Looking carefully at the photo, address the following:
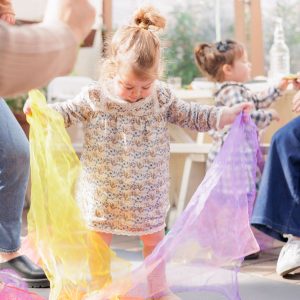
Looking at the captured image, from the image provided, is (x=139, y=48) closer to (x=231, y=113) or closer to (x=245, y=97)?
(x=231, y=113)

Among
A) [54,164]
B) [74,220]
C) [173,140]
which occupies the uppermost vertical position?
[54,164]

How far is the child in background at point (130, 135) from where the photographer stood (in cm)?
181

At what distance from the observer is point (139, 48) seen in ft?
5.96

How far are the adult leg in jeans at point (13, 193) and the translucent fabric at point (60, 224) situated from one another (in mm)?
103

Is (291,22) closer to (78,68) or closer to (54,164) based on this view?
(78,68)

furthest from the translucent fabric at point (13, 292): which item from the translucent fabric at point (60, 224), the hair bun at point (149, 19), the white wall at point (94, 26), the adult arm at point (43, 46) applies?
the white wall at point (94, 26)

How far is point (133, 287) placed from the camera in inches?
63.9

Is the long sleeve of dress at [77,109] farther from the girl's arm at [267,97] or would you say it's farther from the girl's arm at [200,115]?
the girl's arm at [267,97]

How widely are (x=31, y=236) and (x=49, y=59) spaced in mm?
1128

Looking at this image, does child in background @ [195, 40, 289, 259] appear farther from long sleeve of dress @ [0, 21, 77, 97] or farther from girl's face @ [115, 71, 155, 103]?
long sleeve of dress @ [0, 21, 77, 97]

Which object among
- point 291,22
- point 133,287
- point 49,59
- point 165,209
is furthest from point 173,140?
point 49,59

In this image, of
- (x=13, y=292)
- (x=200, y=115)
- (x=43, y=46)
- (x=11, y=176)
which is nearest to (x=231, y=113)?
(x=200, y=115)

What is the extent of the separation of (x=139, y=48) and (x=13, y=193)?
0.55m

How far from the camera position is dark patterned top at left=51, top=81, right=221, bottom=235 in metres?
1.81
